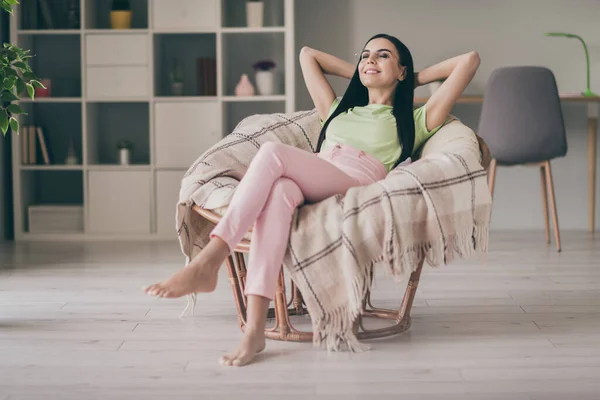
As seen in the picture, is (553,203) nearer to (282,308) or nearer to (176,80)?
(176,80)

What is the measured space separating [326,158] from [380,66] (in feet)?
1.32

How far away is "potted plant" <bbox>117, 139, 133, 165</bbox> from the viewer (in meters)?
4.93

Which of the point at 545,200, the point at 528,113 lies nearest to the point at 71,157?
the point at 528,113

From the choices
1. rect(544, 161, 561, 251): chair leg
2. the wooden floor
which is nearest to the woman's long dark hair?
the wooden floor

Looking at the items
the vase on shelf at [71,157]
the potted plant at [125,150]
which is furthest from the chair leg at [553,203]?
the vase on shelf at [71,157]

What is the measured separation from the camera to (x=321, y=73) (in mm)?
3057

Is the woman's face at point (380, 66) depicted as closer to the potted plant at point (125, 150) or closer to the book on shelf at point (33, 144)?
the potted plant at point (125, 150)

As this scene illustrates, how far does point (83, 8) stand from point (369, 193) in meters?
3.06

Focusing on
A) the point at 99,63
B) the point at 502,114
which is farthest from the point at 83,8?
the point at 502,114

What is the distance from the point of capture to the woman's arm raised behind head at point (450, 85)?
276cm

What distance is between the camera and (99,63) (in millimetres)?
4809

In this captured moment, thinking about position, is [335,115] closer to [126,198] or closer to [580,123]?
[126,198]

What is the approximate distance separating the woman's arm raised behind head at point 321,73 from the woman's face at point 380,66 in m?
0.15

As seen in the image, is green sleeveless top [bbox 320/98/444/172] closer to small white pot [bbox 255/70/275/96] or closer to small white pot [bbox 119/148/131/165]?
small white pot [bbox 255/70/275/96]
